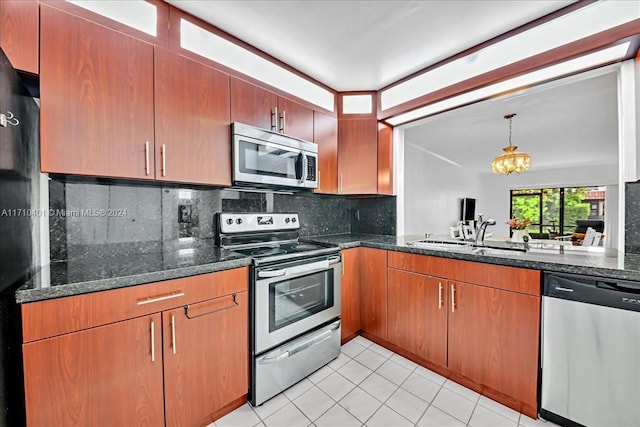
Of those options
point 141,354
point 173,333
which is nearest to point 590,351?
point 173,333

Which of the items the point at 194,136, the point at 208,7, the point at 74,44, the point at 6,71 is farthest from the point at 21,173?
the point at 208,7

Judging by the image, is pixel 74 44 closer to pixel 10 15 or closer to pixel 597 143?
pixel 10 15

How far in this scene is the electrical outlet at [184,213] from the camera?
1.79 meters

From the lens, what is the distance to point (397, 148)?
2.64 metres

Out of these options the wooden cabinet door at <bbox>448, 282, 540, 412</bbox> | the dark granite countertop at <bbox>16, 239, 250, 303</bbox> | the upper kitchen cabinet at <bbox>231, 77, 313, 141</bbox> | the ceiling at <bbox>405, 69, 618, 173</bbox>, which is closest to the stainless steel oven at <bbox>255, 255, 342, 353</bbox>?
the dark granite countertop at <bbox>16, 239, 250, 303</bbox>

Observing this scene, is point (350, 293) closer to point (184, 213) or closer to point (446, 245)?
Result: point (446, 245)

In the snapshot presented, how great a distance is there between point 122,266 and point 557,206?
32.6ft

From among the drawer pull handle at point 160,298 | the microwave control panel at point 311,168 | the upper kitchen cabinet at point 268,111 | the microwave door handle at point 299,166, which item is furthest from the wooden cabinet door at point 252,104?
the drawer pull handle at point 160,298

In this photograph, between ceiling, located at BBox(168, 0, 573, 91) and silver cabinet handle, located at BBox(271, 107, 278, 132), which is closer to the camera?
ceiling, located at BBox(168, 0, 573, 91)

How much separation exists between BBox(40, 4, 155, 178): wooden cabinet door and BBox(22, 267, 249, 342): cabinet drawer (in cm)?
62

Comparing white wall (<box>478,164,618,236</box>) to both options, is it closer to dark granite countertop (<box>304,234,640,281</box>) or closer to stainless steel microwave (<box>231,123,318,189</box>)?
dark granite countertop (<box>304,234,640,281</box>)

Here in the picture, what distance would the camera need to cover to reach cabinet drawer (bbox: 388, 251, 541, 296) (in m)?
1.43

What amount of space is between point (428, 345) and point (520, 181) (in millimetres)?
7635

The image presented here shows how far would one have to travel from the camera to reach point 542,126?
11.6 ft
